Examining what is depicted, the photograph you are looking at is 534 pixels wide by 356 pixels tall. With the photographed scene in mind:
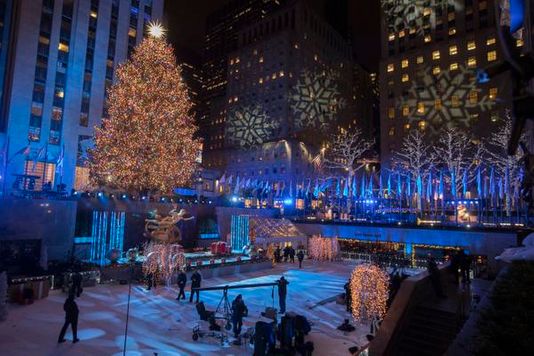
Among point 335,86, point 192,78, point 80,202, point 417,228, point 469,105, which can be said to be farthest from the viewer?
point 192,78

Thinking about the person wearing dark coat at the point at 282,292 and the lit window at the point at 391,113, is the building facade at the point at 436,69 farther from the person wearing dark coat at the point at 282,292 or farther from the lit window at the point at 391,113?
the person wearing dark coat at the point at 282,292

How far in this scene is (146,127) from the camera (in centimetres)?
2392

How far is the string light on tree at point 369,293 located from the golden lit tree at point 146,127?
52.5ft

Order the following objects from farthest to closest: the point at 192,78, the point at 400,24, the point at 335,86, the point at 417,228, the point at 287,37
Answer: the point at 192,78 → the point at 335,86 → the point at 287,37 → the point at 400,24 → the point at 417,228

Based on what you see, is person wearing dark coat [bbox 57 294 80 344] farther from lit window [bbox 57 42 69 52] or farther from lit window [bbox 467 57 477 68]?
lit window [bbox 467 57 477 68]

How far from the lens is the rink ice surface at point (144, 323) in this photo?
9.66m

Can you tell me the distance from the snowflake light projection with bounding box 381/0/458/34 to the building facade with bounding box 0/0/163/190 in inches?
1933

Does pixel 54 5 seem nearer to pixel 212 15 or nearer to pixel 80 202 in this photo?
pixel 80 202

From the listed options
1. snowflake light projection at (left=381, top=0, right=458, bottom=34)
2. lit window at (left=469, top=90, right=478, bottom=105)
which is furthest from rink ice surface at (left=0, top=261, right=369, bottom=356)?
snowflake light projection at (left=381, top=0, right=458, bottom=34)

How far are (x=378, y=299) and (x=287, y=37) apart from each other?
218 feet

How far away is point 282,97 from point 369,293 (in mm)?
60196

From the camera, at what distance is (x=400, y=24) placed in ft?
212

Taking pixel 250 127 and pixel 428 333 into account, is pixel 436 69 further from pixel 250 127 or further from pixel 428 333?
pixel 428 333

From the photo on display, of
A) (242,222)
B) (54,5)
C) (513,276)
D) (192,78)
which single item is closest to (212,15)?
(192,78)
